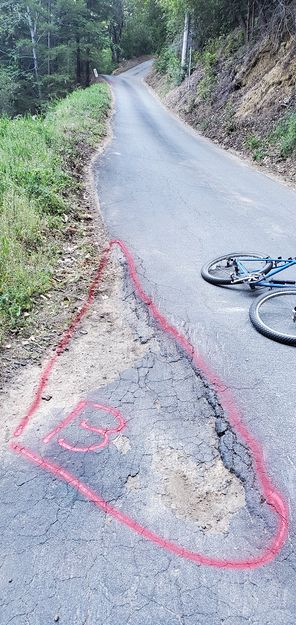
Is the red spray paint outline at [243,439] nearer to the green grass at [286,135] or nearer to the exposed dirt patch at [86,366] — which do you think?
the exposed dirt patch at [86,366]

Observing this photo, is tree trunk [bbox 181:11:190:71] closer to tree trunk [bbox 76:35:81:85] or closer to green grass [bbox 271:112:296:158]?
tree trunk [bbox 76:35:81:85]

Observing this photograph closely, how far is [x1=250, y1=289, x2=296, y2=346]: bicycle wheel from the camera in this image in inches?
164

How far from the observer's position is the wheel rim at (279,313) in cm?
430

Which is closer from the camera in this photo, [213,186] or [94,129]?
[213,186]

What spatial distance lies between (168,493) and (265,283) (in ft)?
9.54

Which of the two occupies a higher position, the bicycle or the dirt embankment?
the dirt embankment

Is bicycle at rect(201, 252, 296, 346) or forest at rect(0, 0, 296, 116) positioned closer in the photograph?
bicycle at rect(201, 252, 296, 346)

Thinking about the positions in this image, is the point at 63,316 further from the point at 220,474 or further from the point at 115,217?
the point at 115,217

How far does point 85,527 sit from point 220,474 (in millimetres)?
973

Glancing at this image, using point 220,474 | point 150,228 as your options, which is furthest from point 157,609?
point 150,228

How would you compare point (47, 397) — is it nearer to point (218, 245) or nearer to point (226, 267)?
point (226, 267)

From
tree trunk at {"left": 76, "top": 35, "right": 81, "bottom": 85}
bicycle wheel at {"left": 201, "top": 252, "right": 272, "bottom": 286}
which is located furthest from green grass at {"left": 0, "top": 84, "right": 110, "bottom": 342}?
tree trunk at {"left": 76, "top": 35, "right": 81, "bottom": 85}

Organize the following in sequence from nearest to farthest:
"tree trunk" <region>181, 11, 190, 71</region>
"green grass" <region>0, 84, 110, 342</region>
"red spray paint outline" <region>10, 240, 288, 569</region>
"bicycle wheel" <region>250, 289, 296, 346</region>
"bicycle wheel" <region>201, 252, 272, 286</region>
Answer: "red spray paint outline" <region>10, 240, 288, 569</region>, "bicycle wheel" <region>250, 289, 296, 346</region>, "green grass" <region>0, 84, 110, 342</region>, "bicycle wheel" <region>201, 252, 272, 286</region>, "tree trunk" <region>181, 11, 190, 71</region>

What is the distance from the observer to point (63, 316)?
15.5ft
